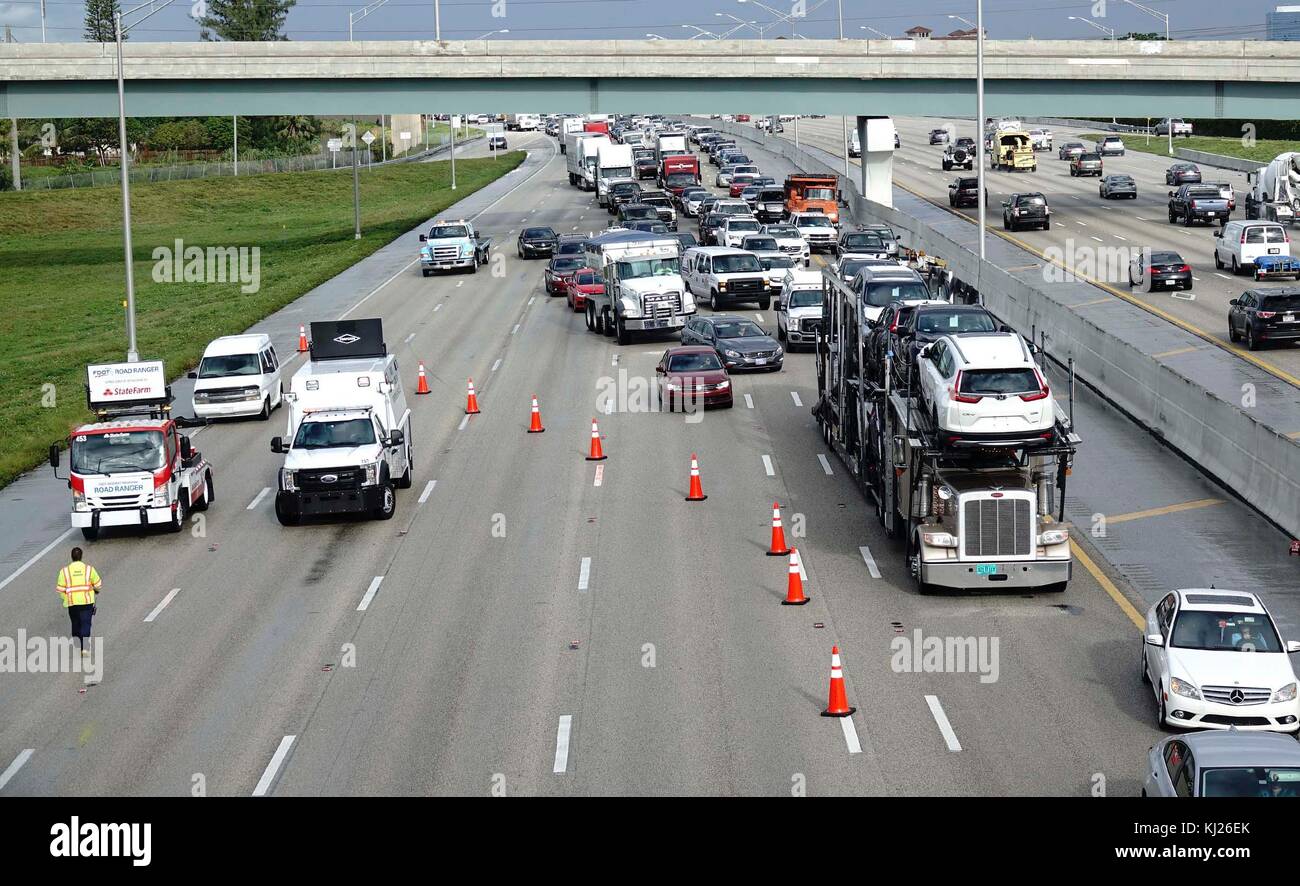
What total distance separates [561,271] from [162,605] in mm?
37145

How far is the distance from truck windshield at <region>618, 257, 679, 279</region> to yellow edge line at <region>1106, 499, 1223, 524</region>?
75.9ft

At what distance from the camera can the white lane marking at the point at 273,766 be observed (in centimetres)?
1831

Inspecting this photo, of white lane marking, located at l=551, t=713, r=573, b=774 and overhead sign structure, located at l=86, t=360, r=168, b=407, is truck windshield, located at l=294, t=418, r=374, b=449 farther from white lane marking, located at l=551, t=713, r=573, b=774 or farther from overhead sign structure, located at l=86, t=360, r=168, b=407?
white lane marking, located at l=551, t=713, r=573, b=774

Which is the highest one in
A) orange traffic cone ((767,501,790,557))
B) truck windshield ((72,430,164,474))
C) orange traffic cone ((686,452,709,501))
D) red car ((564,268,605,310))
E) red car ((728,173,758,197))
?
red car ((728,173,758,197))

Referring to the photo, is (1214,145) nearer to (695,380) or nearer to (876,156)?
(876,156)

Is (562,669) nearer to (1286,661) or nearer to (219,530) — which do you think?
(1286,661)

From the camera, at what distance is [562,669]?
73.9ft

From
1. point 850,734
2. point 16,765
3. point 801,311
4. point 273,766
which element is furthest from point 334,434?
point 801,311

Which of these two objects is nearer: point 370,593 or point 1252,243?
point 370,593

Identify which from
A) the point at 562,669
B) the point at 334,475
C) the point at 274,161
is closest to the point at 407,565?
the point at 334,475

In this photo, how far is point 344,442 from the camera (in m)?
32.0

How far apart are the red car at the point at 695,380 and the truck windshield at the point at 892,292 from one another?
5.26 metres

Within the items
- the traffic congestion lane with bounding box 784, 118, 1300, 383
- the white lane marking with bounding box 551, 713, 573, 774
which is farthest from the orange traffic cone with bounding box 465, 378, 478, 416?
the white lane marking with bounding box 551, 713, 573, 774

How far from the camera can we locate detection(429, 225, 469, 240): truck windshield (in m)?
70.4
